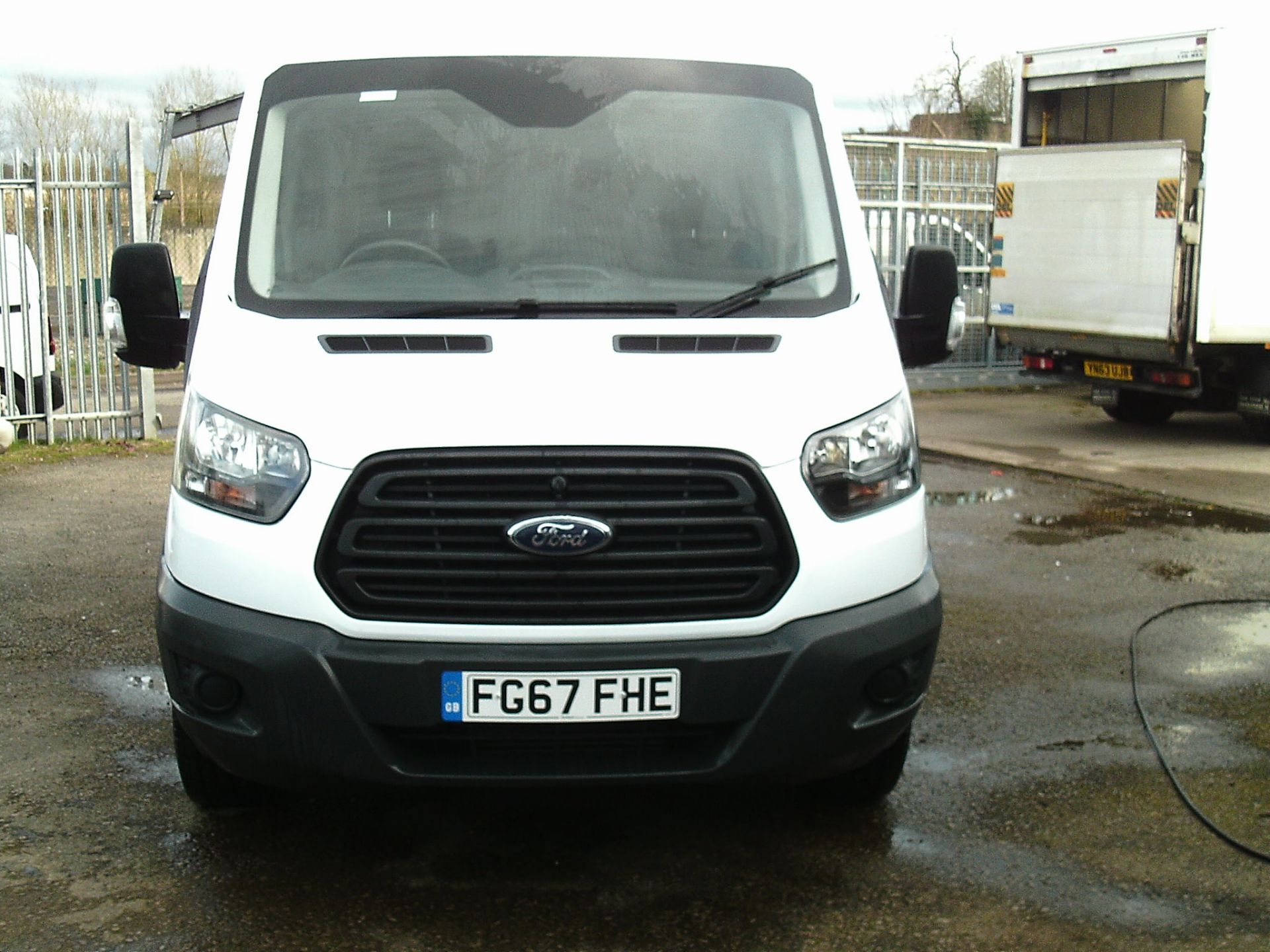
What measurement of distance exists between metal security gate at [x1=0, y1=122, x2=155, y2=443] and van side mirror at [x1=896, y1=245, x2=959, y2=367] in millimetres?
8182

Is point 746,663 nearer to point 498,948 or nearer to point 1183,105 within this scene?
point 498,948

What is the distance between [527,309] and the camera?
13.3 ft

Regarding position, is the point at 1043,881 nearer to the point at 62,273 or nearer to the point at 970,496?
the point at 970,496

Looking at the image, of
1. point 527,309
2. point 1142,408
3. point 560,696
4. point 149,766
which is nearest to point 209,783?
point 149,766

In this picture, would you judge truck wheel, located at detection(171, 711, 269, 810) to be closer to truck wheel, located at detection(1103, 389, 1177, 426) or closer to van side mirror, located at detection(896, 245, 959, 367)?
van side mirror, located at detection(896, 245, 959, 367)

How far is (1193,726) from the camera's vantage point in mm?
5309

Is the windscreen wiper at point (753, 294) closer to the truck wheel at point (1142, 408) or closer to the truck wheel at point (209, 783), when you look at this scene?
the truck wheel at point (209, 783)

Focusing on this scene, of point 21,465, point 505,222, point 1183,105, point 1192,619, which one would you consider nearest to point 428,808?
point 505,222

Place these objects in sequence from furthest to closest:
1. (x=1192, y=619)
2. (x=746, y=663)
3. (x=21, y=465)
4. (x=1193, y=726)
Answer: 1. (x=21, y=465)
2. (x=1192, y=619)
3. (x=1193, y=726)
4. (x=746, y=663)

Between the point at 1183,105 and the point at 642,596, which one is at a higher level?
the point at 1183,105

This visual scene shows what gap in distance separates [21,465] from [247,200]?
779 centimetres

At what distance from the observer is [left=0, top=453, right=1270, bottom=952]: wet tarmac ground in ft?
12.2

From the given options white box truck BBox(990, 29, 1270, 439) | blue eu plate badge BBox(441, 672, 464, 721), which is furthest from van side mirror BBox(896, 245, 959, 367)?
white box truck BBox(990, 29, 1270, 439)

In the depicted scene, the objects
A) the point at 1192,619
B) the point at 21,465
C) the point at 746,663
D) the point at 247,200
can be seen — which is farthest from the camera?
the point at 21,465
